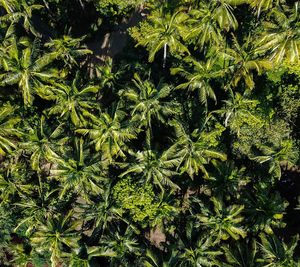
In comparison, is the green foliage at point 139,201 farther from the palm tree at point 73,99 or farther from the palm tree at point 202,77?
the palm tree at point 202,77

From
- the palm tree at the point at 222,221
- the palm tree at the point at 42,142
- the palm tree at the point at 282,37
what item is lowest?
the palm tree at the point at 222,221

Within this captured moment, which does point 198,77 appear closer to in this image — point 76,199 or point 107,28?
point 107,28

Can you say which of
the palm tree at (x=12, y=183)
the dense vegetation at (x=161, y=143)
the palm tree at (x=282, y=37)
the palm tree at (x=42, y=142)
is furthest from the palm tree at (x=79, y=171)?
the palm tree at (x=282, y=37)

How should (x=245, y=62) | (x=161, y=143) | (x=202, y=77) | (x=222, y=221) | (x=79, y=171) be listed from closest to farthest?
(x=79, y=171) < (x=222, y=221) < (x=245, y=62) < (x=202, y=77) < (x=161, y=143)

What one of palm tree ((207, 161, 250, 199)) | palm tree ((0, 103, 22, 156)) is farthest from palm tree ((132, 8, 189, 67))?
palm tree ((0, 103, 22, 156))

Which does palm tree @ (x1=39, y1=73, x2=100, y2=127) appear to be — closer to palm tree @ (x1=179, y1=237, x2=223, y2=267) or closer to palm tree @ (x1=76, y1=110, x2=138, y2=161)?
palm tree @ (x1=76, y1=110, x2=138, y2=161)

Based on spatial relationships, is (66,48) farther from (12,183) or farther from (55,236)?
(55,236)

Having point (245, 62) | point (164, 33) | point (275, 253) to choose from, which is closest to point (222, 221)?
point (275, 253)
